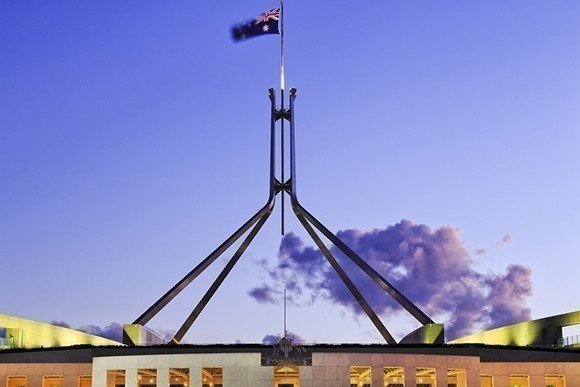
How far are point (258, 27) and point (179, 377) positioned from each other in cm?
2488

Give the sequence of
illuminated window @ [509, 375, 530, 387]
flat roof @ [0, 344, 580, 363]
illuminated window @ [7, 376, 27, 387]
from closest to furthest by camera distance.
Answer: flat roof @ [0, 344, 580, 363], illuminated window @ [7, 376, 27, 387], illuminated window @ [509, 375, 530, 387]

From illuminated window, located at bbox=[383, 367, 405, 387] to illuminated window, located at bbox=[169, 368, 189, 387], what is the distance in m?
9.24

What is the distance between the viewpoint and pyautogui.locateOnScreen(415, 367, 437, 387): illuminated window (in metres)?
40.7

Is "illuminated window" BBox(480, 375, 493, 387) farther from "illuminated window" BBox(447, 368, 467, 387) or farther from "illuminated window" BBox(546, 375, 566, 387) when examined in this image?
"illuminated window" BBox(546, 375, 566, 387)

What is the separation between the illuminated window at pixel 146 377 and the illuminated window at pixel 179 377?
872 millimetres

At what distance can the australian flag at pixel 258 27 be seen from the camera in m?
56.1

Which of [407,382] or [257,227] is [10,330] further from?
[407,382]

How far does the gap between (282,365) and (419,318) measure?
15.6 m

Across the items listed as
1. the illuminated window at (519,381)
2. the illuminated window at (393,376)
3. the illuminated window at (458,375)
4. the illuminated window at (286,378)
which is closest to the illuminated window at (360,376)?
the illuminated window at (393,376)

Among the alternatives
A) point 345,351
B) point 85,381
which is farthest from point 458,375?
point 85,381

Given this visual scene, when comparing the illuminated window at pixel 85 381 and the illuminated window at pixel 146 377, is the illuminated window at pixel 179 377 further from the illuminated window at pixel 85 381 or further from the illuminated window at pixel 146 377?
the illuminated window at pixel 85 381

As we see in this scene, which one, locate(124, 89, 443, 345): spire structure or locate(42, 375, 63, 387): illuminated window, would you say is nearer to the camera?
locate(42, 375, 63, 387): illuminated window

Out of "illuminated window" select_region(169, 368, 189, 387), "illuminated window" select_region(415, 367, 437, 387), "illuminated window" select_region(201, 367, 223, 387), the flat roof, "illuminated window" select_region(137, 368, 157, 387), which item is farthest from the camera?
the flat roof

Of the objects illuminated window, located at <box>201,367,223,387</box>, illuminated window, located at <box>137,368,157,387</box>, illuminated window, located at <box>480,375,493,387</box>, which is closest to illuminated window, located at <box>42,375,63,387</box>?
illuminated window, located at <box>137,368,157,387</box>
